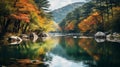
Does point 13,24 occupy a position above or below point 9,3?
below

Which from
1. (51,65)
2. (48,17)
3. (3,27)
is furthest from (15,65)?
(48,17)

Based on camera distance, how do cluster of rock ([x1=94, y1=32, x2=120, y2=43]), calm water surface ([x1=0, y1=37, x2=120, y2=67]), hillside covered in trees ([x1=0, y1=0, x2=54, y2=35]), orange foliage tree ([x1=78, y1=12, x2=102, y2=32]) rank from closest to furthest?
1. calm water surface ([x1=0, y1=37, x2=120, y2=67])
2. hillside covered in trees ([x1=0, y1=0, x2=54, y2=35])
3. cluster of rock ([x1=94, y1=32, x2=120, y2=43])
4. orange foliage tree ([x1=78, y1=12, x2=102, y2=32])

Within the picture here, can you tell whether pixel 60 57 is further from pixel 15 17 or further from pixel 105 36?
pixel 105 36

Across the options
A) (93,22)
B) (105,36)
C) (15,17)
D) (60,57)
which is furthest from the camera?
(93,22)

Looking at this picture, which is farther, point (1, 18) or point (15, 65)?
point (1, 18)

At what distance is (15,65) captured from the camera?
888 inches

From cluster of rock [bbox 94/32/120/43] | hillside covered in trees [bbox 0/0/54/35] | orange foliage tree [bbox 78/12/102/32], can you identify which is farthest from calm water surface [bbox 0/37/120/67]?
orange foliage tree [bbox 78/12/102/32]

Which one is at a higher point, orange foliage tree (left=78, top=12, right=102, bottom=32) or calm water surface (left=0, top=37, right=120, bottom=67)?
calm water surface (left=0, top=37, right=120, bottom=67)

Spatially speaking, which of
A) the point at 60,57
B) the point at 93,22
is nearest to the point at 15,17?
the point at 60,57

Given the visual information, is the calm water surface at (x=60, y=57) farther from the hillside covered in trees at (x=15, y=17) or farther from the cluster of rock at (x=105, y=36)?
the cluster of rock at (x=105, y=36)

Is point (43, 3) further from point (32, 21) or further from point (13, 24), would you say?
point (13, 24)

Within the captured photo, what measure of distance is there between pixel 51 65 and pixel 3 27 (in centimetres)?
3983

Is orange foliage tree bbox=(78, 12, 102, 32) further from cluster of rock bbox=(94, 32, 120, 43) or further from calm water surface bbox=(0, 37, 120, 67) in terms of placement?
calm water surface bbox=(0, 37, 120, 67)

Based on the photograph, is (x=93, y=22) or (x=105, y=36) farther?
(x=93, y=22)
